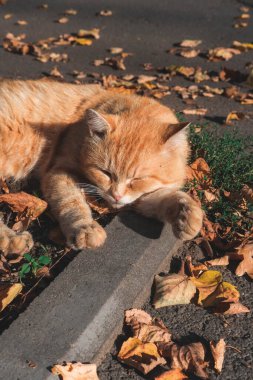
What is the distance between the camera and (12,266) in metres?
2.94

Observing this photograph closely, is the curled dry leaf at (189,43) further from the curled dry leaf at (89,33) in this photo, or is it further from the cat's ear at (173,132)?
the cat's ear at (173,132)

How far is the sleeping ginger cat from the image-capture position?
305 centimetres

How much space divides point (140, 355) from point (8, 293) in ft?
2.77

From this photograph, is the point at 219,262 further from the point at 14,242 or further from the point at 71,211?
the point at 14,242

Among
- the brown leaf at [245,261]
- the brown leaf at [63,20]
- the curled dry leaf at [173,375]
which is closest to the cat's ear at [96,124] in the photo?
the brown leaf at [245,261]

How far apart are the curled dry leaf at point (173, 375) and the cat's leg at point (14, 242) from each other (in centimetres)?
120

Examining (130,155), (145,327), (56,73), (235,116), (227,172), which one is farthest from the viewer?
(56,73)

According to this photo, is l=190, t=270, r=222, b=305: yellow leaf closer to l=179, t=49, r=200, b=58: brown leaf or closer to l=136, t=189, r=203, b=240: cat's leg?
l=136, t=189, r=203, b=240: cat's leg

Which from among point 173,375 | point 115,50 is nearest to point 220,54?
point 115,50

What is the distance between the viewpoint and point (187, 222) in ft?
9.55

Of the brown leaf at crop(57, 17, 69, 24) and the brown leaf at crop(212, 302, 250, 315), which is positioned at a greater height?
the brown leaf at crop(57, 17, 69, 24)

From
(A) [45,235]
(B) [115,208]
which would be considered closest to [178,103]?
(B) [115,208]

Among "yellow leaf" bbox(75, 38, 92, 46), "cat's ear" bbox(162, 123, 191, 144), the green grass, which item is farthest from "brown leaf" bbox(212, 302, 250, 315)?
"yellow leaf" bbox(75, 38, 92, 46)

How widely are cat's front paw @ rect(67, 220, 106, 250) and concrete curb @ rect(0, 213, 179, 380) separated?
0.22 feet
